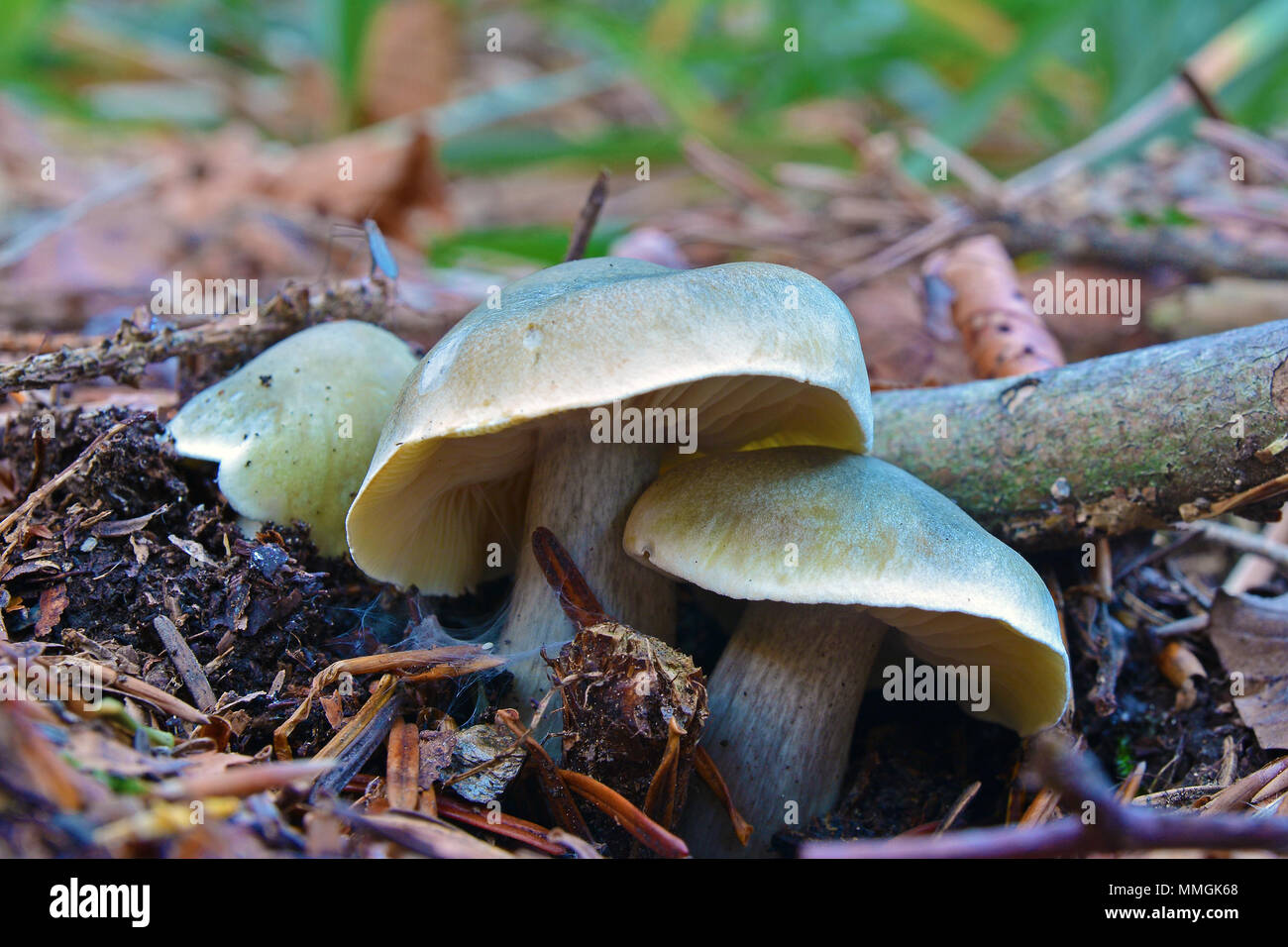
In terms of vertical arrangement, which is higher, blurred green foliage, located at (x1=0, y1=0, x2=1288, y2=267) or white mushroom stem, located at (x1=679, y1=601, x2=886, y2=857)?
blurred green foliage, located at (x1=0, y1=0, x2=1288, y2=267)

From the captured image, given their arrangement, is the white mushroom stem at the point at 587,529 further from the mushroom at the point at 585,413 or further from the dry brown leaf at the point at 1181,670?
the dry brown leaf at the point at 1181,670

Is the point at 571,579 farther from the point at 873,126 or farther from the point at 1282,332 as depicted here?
the point at 873,126

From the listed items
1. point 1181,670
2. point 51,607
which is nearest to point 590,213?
point 51,607

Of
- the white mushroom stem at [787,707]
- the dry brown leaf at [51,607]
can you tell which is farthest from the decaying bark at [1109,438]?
the dry brown leaf at [51,607]

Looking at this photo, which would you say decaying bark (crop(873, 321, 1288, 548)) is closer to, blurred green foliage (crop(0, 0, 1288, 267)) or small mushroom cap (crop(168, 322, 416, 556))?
small mushroom cap (crop(168, 322, 416, 556))

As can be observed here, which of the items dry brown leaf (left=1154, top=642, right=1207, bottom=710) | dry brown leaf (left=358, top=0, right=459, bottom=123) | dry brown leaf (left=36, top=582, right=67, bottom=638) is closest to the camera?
dry brown leaf (left=36, top=582, right=67, bottom=638)

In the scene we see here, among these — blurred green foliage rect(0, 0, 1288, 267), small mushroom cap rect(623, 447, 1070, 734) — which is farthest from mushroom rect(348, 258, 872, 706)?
blurred green foliage rect(0, 0, 1288, 267)
